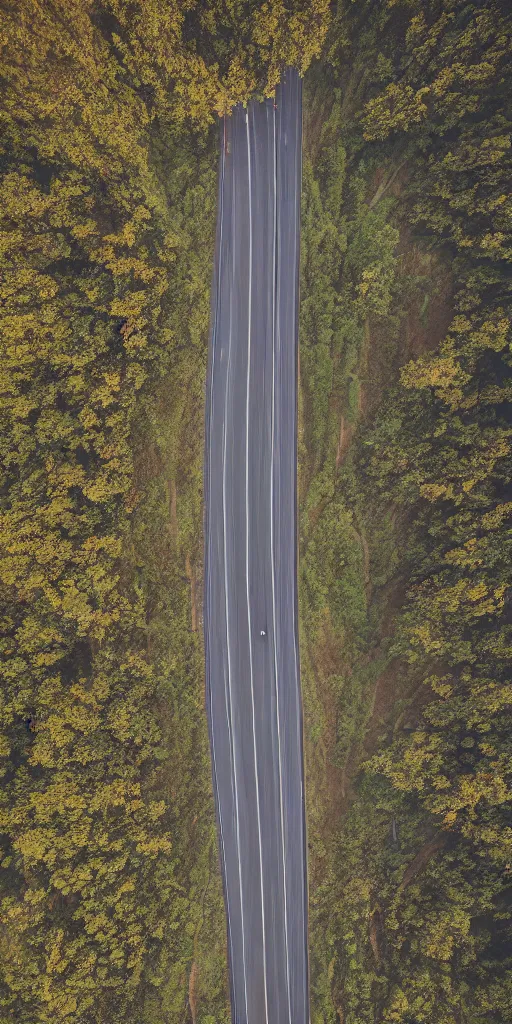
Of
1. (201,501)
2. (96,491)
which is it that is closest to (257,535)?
(201,501)

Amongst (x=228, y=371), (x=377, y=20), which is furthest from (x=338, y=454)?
(x=377, y=20)

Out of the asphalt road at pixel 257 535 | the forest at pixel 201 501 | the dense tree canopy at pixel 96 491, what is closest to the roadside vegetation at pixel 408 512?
the forest at pixel 201 501

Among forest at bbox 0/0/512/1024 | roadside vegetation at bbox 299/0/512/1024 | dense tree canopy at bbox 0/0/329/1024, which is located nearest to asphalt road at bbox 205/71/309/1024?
forest at bbox 0/0/512/1024

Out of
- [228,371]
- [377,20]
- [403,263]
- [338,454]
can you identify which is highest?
[377,20]

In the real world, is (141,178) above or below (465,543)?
above

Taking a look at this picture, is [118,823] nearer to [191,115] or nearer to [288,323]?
[288,323]

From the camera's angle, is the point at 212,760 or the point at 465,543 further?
the point at 212,760

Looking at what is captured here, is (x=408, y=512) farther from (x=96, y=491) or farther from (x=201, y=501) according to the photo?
(x=96, y=491)

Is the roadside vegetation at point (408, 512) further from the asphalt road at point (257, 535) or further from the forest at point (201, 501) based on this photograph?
the asphalt road at point (257, 535)
